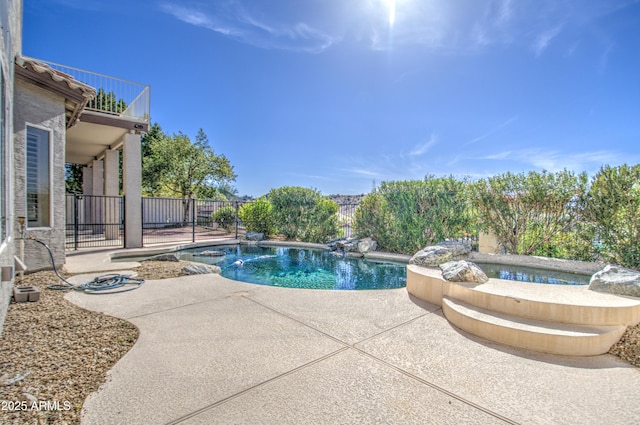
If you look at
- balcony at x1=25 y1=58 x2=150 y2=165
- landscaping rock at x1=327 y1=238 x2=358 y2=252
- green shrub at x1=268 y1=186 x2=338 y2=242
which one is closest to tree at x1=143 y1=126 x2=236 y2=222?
balcony at x1=25 y1=58 x2=150 y2=165

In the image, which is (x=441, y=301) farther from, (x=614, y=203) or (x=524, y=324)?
(x=614, y=203)

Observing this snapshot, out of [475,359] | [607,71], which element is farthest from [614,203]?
[475,359]

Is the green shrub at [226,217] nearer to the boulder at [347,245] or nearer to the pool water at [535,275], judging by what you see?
the boulder at [347,245]

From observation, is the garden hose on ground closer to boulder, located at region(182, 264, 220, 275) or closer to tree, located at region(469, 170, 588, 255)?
boulder, located at region(182, 264, 220, 275)

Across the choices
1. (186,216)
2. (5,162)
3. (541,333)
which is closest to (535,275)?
(541,333)

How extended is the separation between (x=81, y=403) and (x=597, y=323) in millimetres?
4589

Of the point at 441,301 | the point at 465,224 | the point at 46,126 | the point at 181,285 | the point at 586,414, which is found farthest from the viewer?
the point at 465,224

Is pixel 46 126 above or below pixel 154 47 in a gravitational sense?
below

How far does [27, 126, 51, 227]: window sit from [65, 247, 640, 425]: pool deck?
10.2 ft

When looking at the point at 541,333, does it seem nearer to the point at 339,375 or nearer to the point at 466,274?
the point at 466,274

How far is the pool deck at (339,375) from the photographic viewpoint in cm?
194

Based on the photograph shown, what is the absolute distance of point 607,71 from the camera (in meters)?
7.68

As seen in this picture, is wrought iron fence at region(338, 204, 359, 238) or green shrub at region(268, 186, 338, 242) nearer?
wrought iron fence at region(338, 204, 359, 238)

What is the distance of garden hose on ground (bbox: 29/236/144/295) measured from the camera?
478 cm
